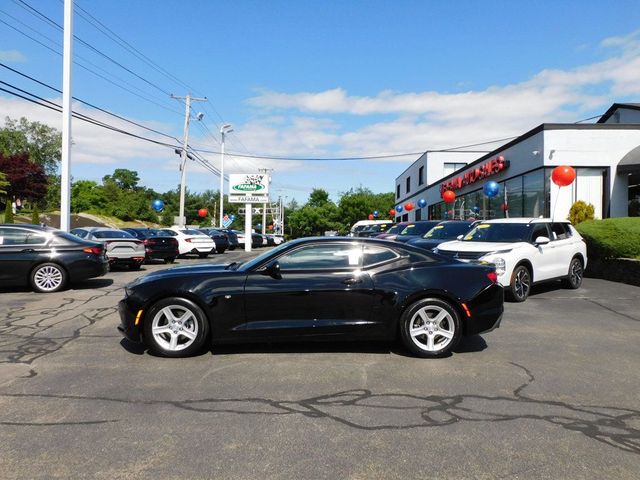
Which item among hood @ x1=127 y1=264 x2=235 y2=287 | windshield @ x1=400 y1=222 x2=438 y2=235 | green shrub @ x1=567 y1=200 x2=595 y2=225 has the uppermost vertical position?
green shrub @ x1=567 y1=200 x2=595 y2=225

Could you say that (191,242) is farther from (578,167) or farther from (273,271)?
(273,271)

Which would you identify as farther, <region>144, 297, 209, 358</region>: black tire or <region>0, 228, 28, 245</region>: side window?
<region>0, 228, 28, 245</region>: side window

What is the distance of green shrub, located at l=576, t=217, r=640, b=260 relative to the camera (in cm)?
1341

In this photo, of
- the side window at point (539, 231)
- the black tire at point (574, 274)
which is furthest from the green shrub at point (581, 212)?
the side window at point (539, 231)

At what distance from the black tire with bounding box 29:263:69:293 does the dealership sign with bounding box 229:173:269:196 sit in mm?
23503

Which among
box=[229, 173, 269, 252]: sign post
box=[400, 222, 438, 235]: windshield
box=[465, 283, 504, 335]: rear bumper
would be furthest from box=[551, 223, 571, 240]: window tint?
box=[229, 173, 269, 252]: sign post

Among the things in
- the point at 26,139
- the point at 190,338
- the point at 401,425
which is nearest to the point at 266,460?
the point at 401,425

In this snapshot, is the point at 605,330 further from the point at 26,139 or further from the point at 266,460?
the point at 26,139

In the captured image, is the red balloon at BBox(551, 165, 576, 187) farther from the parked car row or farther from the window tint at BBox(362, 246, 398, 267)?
the window tint at BBox(362, 246, 398, 267)

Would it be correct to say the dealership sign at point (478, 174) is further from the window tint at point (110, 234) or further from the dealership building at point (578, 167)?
the window tint at point (110, 234)

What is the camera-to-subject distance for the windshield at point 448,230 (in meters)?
14.6

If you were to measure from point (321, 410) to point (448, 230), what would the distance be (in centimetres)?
1145

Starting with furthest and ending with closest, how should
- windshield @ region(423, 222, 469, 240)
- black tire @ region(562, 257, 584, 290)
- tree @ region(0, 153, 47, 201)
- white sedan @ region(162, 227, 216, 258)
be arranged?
tree @ region(0, 153, 47, 201) < white sedan @ region(162, 227, 216, 258) < windshield @ region(423, 222, 469, 240) < black tire @ region(562, 257, 584, 290)

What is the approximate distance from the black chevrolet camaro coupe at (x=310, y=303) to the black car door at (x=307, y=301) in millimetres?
11
